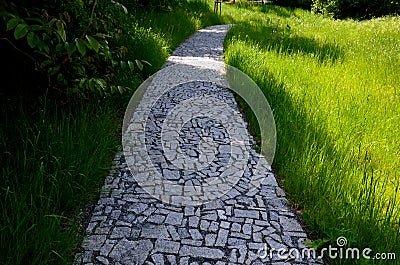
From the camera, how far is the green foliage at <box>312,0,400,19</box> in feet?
53.4

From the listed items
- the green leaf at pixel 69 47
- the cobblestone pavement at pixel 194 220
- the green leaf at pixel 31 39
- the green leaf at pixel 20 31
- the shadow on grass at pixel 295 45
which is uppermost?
the green leaf at pixel 20 31

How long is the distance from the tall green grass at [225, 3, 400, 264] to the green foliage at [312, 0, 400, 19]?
10.6m

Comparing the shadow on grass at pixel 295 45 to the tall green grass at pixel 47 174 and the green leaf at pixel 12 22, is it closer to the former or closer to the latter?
the tall green grass at pixel 47 174

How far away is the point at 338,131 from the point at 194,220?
1908mm

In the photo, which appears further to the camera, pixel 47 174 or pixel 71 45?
pixel 47 174

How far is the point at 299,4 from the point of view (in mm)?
24000

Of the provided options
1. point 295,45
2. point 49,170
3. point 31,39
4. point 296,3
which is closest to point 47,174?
point 49,170

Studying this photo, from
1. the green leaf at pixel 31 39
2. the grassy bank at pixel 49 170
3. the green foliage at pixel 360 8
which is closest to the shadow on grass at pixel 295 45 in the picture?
the grassy bank at pixel 49 170

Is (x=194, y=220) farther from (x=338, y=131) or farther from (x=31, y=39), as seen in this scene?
(x=338, y=131)

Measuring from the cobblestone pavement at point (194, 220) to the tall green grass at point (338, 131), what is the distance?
22 cm

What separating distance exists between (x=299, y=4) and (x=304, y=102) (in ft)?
70.9

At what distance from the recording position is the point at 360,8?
57.5 ft

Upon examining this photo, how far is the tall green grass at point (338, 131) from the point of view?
2546mm

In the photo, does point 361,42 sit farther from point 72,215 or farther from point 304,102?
point 72,215
